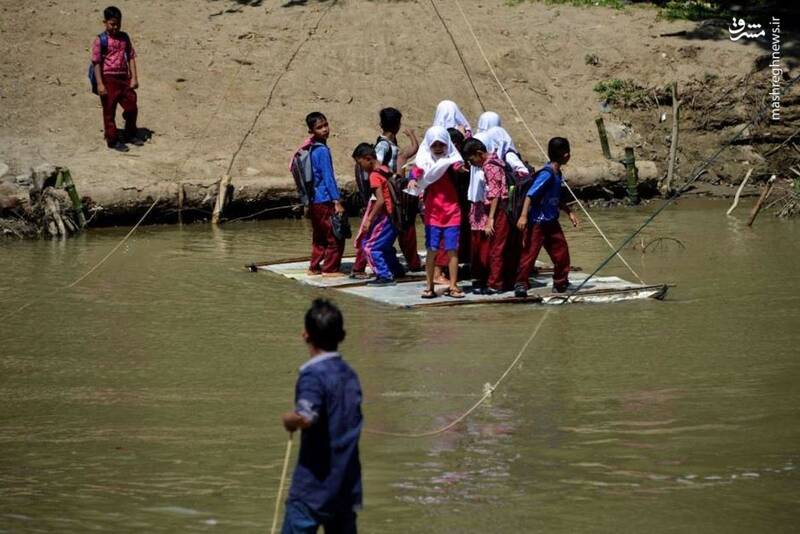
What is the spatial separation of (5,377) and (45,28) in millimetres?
12240

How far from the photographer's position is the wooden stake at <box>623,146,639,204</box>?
720 inches

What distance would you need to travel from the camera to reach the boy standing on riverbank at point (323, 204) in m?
12.4

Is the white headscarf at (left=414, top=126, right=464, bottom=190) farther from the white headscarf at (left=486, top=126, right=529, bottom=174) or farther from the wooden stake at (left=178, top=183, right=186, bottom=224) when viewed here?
the wooden stake at (left=178, top=183, right=186, bottom=224)

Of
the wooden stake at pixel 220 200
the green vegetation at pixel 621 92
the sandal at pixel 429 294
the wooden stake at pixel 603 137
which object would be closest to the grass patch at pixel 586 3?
the green vegetation at pixel 621 92

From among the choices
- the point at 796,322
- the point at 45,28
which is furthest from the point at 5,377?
the point at 45,28

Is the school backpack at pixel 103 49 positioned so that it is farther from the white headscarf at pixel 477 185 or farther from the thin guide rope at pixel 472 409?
the thin guide rope at pixel 472 409

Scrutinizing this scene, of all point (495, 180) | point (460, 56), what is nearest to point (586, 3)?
point (460, 56)

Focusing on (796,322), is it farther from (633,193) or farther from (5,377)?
(633,193)

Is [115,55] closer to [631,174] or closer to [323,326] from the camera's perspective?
[631,174]

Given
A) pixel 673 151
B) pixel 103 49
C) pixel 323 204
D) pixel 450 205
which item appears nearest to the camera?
pixel 450 205

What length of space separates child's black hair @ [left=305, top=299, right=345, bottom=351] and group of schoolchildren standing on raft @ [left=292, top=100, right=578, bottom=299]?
6005mm

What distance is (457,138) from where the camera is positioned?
39.2 feet

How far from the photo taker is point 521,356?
9500 mm

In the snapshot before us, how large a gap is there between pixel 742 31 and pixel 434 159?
12786mm
